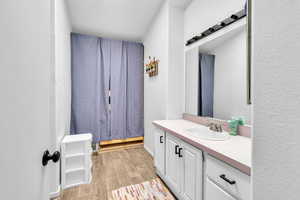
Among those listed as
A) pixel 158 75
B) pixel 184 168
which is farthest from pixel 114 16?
pixel 184 168

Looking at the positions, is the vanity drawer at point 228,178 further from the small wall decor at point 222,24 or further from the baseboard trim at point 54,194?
the baseboard trim at point 54,194

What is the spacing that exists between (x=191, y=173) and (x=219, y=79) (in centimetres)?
112

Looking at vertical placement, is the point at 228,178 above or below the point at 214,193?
above

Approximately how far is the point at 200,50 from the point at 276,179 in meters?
1.74

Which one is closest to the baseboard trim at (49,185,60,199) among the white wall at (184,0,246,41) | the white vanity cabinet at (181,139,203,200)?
the white vanity cabinet at (181,139,203,200)

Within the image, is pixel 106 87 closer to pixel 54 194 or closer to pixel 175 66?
pixel 175 66

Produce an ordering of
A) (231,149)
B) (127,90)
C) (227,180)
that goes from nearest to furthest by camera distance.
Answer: (227,180)
(231,149)
(127,90)

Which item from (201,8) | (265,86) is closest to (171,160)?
(265,86)

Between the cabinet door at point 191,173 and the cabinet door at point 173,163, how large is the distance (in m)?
0.11

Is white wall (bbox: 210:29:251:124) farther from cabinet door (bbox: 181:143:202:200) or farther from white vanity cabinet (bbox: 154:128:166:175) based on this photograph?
white vanity cabinet (bbox: 154:128:166:175)

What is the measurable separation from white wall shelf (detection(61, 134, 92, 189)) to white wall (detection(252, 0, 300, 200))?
6.68 ft

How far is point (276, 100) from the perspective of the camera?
0.41 m

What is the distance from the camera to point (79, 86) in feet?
9.48

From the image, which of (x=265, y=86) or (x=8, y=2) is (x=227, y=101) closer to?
(x=265, y=86)
